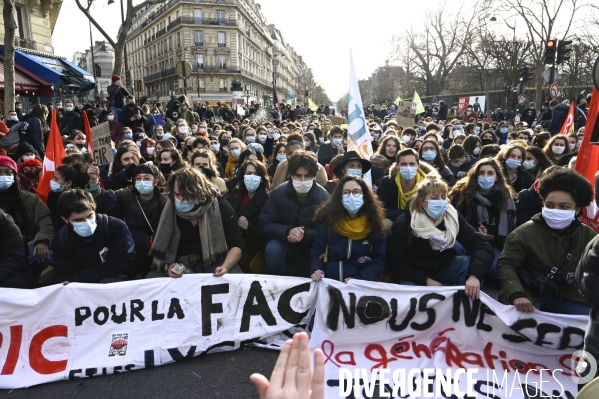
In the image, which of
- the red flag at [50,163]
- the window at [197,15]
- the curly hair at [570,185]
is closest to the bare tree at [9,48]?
the red flag at [50,163]

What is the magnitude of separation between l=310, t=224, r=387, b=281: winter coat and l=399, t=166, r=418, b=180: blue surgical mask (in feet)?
4.78

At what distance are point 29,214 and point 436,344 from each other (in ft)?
15.1

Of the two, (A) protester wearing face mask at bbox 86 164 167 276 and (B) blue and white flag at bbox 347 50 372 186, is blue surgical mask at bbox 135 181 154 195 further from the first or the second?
(B) blue and white flag at bbox 347 50 372 186

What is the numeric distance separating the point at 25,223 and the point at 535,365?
5.32m

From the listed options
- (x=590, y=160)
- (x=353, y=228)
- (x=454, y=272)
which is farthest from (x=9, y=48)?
(x=590, y=160)

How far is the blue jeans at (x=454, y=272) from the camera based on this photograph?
12.9 ft

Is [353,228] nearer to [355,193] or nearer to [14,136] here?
[355,193]

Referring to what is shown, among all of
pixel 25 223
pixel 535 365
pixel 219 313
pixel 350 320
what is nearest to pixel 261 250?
pixel 219 313

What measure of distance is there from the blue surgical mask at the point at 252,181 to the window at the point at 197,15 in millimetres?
72513

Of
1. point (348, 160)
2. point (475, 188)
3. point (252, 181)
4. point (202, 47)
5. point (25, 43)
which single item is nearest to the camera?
point (475, 188)

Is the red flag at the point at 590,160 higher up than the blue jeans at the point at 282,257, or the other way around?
the red flag at the point at 590,160

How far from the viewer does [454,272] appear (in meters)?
3.94

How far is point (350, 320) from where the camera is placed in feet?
11.8

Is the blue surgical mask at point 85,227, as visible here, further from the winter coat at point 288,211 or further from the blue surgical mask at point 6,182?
the winter coat at point 288,211
